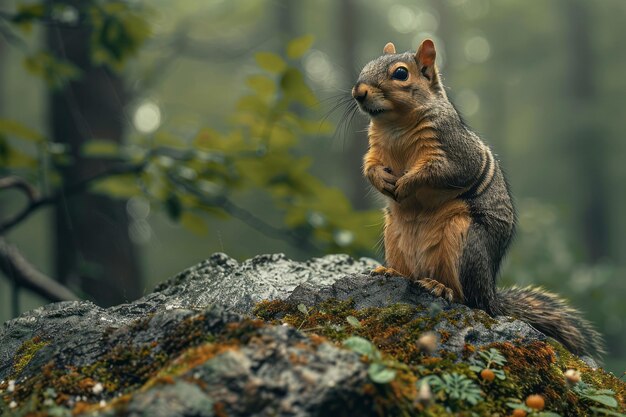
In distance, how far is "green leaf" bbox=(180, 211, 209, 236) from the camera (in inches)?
174

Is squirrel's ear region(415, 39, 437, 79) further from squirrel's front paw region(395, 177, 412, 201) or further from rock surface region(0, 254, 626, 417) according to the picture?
rock surface region(0, 254, 626, 417)

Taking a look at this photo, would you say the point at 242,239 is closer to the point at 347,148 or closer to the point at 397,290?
the point at 347,148

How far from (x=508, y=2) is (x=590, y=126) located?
641cm

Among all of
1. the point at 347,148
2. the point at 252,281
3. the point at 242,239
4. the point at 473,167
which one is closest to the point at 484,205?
the point at 473,167

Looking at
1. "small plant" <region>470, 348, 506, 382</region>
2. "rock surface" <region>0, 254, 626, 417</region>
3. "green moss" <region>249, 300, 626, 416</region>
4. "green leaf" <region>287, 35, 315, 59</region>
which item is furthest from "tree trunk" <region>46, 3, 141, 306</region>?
"small plant" <region>470, 348, 506, 382</region>

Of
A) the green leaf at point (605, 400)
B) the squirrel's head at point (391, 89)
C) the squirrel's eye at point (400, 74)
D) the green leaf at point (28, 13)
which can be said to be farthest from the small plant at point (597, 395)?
the green leaf at point (28, 13)

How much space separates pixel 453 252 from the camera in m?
3.27

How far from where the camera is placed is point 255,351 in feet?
6.72

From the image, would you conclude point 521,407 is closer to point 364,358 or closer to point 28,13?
point 364,358

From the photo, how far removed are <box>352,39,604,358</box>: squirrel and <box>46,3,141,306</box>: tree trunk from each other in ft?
10.1

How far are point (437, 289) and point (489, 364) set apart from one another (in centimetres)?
64

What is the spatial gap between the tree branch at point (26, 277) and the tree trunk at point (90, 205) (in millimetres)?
1409

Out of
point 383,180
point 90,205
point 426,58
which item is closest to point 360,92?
point 383,180

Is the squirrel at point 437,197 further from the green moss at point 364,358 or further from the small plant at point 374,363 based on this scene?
the small plant at point 374,363
